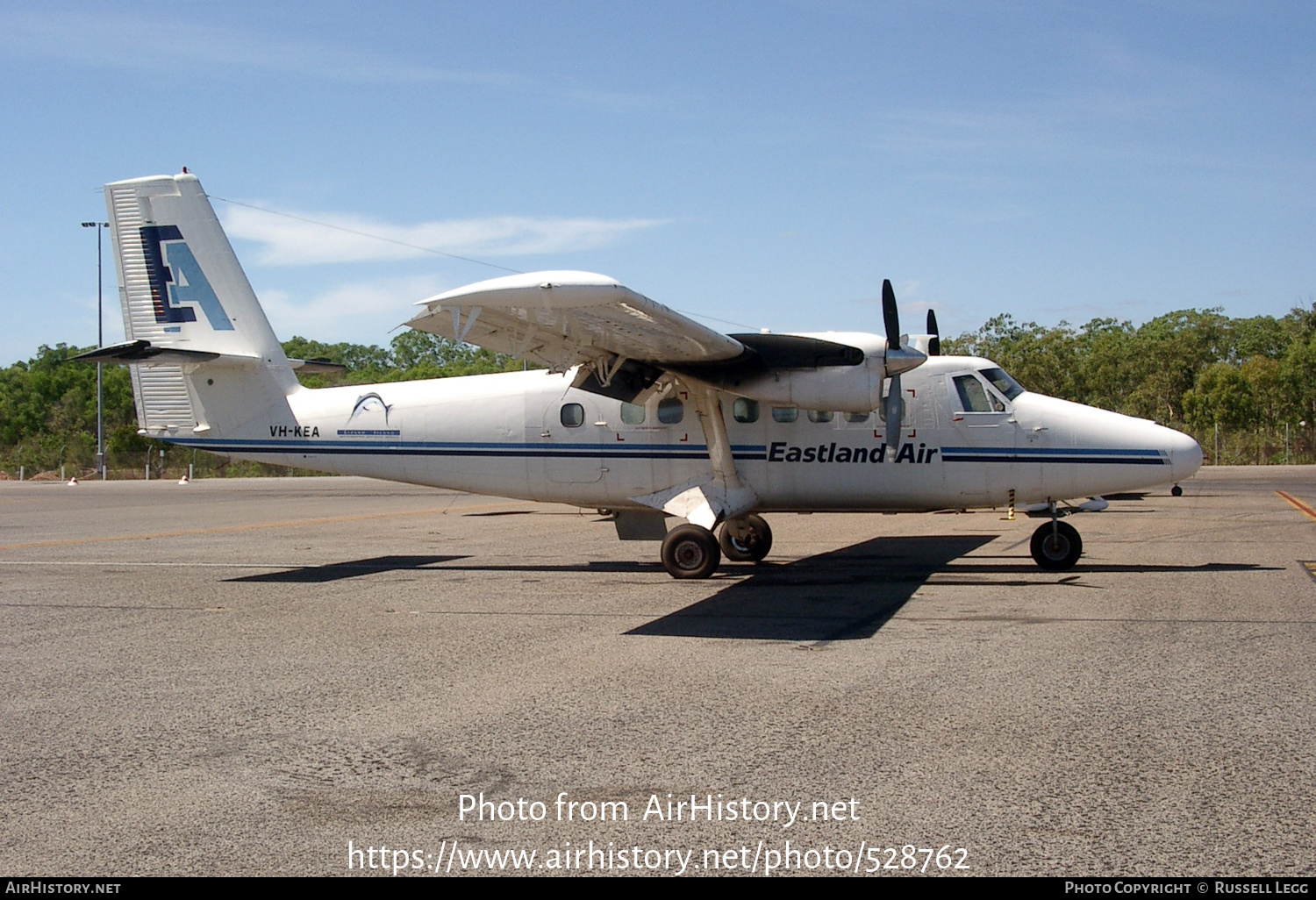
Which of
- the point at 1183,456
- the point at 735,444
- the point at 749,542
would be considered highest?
the point at 735,444

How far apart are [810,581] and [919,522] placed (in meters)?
10.2

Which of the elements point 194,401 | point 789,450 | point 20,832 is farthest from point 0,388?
point 20,832

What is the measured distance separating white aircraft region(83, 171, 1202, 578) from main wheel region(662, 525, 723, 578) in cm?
2

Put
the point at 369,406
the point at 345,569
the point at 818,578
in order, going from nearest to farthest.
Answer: the point at 818,578, the point at 345,569, the point at 369,406

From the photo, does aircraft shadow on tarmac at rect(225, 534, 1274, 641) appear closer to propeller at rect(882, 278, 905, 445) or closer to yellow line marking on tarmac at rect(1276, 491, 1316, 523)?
propeller at rect(882, 278, 905, 445)

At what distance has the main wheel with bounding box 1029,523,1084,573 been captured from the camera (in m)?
13.9

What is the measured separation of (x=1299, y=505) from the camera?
25969 millimetres

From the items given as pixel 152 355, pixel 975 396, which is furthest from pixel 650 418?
pixel 152 355

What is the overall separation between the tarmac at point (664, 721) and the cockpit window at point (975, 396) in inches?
83.8

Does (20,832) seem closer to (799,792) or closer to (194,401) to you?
(799,792)

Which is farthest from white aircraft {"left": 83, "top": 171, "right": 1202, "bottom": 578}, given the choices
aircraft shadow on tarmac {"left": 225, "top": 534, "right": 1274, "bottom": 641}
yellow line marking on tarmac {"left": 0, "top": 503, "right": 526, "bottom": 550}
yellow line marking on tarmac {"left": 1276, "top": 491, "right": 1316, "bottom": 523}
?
yellow line marking on tarmac {"left": 1276, "top": 491, "right": 1316, "bottom": 523}

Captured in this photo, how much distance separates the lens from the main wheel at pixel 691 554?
13.8m

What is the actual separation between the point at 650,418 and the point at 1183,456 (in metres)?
6.85

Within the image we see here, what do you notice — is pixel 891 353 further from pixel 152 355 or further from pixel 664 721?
pixel 152 355
